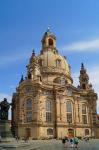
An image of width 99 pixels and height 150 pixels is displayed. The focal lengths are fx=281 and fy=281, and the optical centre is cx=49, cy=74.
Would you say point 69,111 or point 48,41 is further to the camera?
point 48,41

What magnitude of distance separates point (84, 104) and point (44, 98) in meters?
13.9

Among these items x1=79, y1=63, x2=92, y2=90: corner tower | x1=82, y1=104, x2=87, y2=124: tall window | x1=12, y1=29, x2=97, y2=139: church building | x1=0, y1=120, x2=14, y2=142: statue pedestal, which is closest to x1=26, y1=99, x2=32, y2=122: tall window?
x1=12, y1=29, x2=97, y2=139: church building

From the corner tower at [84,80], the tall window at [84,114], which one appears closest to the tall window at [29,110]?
the tall window at [84,114]

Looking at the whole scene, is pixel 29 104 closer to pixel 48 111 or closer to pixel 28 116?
pixel 28 116

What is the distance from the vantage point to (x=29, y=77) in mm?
81812

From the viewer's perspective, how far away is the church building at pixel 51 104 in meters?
74.7

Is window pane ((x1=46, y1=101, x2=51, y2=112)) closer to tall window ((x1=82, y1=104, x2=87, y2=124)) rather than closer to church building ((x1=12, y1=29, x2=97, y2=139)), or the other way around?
church building ((x1=12, y1=29, x2=97, y2=139))

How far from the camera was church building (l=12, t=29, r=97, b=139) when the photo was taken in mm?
74688

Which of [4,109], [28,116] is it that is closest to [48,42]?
[28,116]

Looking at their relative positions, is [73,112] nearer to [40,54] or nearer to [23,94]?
[23,94]

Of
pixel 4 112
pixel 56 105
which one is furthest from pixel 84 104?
pixel 4 112

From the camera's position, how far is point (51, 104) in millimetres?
79375

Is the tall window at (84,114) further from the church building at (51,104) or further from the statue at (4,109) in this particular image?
the statue at (4,109)

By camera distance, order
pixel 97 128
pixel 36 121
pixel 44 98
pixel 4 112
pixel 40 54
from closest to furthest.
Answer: pixel 4 112 → pixel 36 121 → pixel 44 98 → pixel 97 128 → pixel 40 54
